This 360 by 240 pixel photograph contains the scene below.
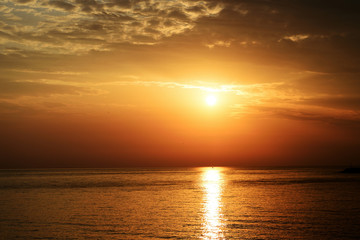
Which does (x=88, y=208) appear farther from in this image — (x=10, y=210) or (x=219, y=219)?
(x=219, y=219)

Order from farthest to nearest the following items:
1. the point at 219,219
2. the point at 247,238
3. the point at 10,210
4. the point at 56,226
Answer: the point at 10,210 → the point at 219,219 → the point at 56,226 → the point at 247,238

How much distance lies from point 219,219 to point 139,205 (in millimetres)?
19497

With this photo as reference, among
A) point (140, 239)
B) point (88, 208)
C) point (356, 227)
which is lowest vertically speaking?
point (140, 239)

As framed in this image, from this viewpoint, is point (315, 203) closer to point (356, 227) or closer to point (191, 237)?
point (356, 227)

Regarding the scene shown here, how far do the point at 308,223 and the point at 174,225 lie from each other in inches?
602

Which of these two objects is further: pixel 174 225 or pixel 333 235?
pixel 174 225

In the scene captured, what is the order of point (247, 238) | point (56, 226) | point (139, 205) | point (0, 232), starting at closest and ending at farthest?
point (247, 238)
point (0, 232)
point (56, 226)
point (139, 205)

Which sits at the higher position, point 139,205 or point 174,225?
point 139,205

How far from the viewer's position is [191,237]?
34.5 m

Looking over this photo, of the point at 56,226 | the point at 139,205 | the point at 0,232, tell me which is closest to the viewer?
the point at 0,232

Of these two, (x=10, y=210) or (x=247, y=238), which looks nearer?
(x=247, y=238)

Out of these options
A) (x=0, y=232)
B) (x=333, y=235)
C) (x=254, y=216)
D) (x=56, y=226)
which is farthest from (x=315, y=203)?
(x=0, y=232)

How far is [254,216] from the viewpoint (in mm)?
47156

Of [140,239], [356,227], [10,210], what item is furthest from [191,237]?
[10,210]
